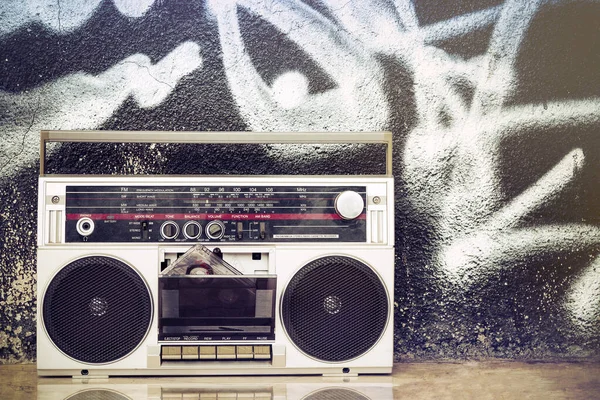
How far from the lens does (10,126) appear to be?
5.27ft

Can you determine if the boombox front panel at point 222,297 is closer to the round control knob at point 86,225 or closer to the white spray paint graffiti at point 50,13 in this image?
the round control knob at point 86,225

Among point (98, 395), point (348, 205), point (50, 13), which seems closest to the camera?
point (98, 395)

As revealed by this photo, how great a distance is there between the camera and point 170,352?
133 cm

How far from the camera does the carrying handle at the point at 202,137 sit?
4.49 feet

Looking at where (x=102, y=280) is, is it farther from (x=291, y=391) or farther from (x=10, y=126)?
→ (x=10, y=126)

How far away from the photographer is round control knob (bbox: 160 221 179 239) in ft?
4.36

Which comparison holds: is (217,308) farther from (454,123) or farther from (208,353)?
(454,123)

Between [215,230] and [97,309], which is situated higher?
[215,230]

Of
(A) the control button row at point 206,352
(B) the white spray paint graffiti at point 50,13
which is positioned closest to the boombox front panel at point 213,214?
(A) the control button row at point 206,352

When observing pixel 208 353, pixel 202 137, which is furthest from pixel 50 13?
pixel 208 353

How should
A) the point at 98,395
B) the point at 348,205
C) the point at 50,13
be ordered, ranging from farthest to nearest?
the point at 50,13 < the point at 348,205 < the point at 98,395

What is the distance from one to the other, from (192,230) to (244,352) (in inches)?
9.9

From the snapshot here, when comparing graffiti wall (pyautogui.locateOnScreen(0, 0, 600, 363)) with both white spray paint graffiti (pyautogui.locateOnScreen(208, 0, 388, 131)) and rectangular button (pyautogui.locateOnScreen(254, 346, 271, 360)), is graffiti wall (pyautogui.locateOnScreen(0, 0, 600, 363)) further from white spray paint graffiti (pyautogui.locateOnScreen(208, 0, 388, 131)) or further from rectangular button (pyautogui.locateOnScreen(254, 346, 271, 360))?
rectangular button (pyautogui.locateOnScreen(254, 346, 271, 360))

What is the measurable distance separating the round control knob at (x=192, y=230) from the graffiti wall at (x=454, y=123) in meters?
0.32
